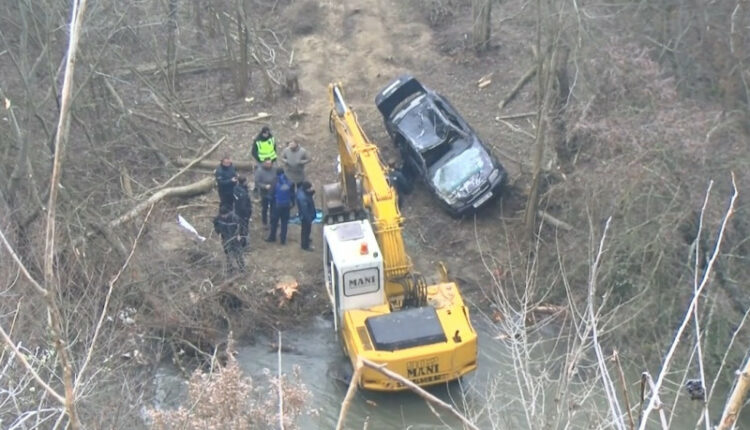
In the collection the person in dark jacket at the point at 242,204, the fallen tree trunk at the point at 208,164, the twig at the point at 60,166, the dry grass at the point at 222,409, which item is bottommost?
the fallen tree trunk at the point at 208,164

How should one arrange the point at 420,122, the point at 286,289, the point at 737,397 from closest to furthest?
the point at 737,397, the point at 286,289, the point at 420,122

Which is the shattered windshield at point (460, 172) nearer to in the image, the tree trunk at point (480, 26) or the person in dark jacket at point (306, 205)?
the person in dark jacket at point (306, 205)

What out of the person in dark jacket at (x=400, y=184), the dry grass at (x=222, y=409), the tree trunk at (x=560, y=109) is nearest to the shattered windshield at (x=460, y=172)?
the person in dark jacket at (x=400, y=184)

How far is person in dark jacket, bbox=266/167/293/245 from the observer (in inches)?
568

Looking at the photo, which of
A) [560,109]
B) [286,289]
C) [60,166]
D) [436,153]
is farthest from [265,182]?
[60,166]

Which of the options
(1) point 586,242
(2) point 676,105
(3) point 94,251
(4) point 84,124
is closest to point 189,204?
(4) point 84,124

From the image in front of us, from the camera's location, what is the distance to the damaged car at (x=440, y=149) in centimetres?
1527

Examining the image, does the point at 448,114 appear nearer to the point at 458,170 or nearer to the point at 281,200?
the point at 458,170

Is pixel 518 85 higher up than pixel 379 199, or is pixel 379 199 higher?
pixel 379 199

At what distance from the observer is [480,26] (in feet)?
67.3

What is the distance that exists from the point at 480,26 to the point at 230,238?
9012 mm

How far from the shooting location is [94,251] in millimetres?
12500

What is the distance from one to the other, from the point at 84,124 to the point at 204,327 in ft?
14.1

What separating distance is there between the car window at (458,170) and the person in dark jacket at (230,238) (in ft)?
11.4
